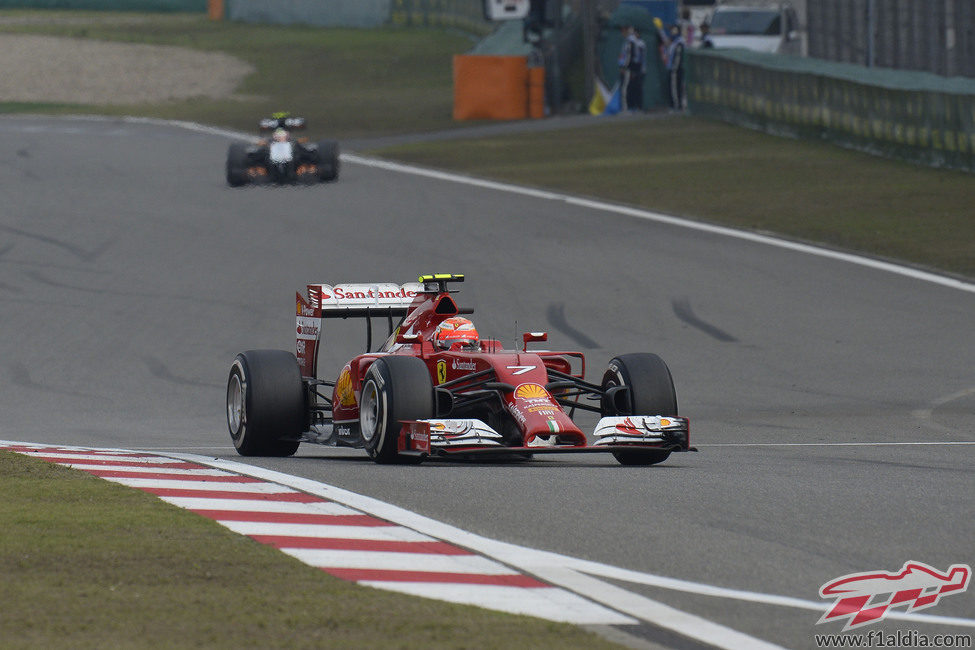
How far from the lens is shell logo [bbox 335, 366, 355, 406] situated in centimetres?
1229

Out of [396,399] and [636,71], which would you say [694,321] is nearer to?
[396,399]

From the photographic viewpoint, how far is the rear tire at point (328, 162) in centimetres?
3056

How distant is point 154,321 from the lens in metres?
19.8

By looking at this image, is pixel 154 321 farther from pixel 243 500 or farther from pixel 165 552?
pixel 165 552

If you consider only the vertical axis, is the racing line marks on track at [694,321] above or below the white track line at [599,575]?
below

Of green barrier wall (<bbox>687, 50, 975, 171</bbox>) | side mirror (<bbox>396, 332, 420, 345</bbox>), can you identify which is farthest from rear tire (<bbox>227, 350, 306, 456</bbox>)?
green barrier wall (<bbox>687, 50, 975, 171</bbox>)

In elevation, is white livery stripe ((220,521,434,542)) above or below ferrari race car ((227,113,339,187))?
above

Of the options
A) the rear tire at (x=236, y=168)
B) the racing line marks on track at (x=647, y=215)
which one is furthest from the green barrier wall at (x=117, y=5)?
the rear tire at (x=236, y=168)

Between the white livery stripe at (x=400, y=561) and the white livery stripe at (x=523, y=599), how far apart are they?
264 mm

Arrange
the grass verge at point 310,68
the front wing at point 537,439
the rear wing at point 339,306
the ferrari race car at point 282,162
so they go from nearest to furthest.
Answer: the front wing at point 537,439, the rear wing at point 339,306, the ferrari race car at point 282,162, the grass verge at point 310,68

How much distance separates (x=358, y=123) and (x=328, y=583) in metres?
35.2

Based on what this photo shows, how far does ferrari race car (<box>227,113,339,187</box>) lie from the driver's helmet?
18731 mm

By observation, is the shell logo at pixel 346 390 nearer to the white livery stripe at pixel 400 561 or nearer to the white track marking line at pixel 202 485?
the white track marking line at pixel 202 485

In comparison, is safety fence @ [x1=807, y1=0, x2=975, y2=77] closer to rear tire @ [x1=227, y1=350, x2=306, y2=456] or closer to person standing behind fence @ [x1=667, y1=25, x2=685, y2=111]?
person standing behind fence @ [x1=667, y1=25, x2=685, y2=111]
